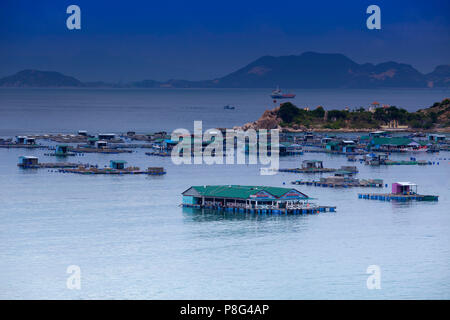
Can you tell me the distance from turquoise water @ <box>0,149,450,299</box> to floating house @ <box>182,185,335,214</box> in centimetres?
80

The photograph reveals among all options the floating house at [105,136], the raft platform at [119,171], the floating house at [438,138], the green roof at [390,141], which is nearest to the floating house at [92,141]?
the floating house at [105,136]

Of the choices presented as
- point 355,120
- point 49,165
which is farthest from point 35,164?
point 355,120

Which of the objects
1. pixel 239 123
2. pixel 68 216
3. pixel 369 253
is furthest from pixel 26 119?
pixel 369 253

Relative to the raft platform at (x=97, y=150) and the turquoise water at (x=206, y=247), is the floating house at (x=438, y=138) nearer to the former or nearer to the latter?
the raft platform at (x=97, y=150)

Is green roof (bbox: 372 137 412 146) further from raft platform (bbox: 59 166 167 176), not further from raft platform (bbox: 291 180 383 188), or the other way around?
raft platform (bbox: 59 166 167 176)

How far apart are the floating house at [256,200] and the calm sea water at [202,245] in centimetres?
81

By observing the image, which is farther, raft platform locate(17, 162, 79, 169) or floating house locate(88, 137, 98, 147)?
floating house locate(88, 137, 98, 147)

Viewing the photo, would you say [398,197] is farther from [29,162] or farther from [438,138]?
[438,138]

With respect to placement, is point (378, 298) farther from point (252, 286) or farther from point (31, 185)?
point (31, 185)

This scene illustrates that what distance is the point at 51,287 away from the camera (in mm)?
28406

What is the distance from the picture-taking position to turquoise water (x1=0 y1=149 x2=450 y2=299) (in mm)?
28562

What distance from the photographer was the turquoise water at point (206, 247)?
28562 mm

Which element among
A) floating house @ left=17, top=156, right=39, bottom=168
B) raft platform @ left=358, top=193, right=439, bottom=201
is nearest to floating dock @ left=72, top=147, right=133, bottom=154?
floating house @ left=17, top=156, right=39, bottom=168
